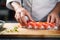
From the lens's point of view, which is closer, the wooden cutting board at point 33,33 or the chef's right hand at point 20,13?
the wooden cutting board at point 33,33

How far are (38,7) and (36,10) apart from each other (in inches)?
1.2

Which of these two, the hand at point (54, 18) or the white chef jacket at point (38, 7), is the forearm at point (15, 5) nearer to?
the white chef jacket at point (38, 7)

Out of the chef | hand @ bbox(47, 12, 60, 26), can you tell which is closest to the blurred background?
the chef

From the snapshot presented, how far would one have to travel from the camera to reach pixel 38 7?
1.24 meters

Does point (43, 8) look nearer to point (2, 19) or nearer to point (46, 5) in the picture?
point (46, 5)

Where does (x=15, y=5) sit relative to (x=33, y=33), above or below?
above

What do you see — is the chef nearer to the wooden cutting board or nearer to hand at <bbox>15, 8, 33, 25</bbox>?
hand at <bbox>15, 8, 33, 25</bbox>

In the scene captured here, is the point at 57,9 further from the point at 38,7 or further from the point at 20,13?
the point at 20,13

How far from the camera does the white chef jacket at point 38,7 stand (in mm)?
1224

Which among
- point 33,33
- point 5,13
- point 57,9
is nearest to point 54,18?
point 57,9

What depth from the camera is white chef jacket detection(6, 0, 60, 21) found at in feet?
4.01

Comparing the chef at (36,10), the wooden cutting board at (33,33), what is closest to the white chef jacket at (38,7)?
the chef at (36,10)

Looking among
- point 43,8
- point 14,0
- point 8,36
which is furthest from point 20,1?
point 8,36

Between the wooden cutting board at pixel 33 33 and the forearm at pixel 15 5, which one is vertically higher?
the forearm at pixel 15 5
